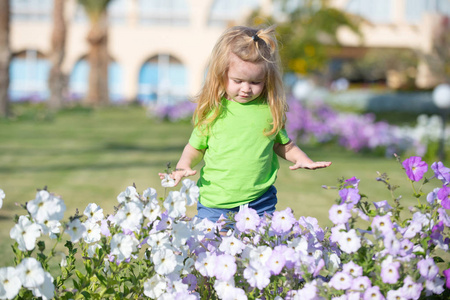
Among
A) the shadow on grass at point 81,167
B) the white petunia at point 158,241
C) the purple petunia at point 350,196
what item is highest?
the purple petunia at point 350,196

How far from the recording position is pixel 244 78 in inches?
115

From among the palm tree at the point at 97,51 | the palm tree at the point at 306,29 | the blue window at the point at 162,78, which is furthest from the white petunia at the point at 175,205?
the blue window at the point at 162,78

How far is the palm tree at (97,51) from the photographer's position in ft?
84.6

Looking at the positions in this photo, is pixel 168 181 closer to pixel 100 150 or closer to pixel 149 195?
pixel 149 195

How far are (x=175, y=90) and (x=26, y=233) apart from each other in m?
38.3

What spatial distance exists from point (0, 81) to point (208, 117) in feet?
45.0

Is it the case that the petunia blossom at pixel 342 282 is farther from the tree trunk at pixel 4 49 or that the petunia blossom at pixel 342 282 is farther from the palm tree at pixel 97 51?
the palm tree at pixel 97 51

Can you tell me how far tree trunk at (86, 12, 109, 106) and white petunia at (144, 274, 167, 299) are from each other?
2460 cm

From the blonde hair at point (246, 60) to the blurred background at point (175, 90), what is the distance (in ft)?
0.92

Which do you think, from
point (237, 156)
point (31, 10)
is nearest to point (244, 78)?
point (237, 156)

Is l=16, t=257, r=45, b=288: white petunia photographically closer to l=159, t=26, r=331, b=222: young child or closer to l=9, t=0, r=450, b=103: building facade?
l=159, t=26, r=331, b=222: young child

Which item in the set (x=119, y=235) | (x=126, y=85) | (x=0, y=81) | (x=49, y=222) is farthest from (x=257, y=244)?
(x=126, y=85)

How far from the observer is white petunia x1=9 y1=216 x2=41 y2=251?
6.53 ft

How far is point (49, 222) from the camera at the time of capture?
2.06 meters
